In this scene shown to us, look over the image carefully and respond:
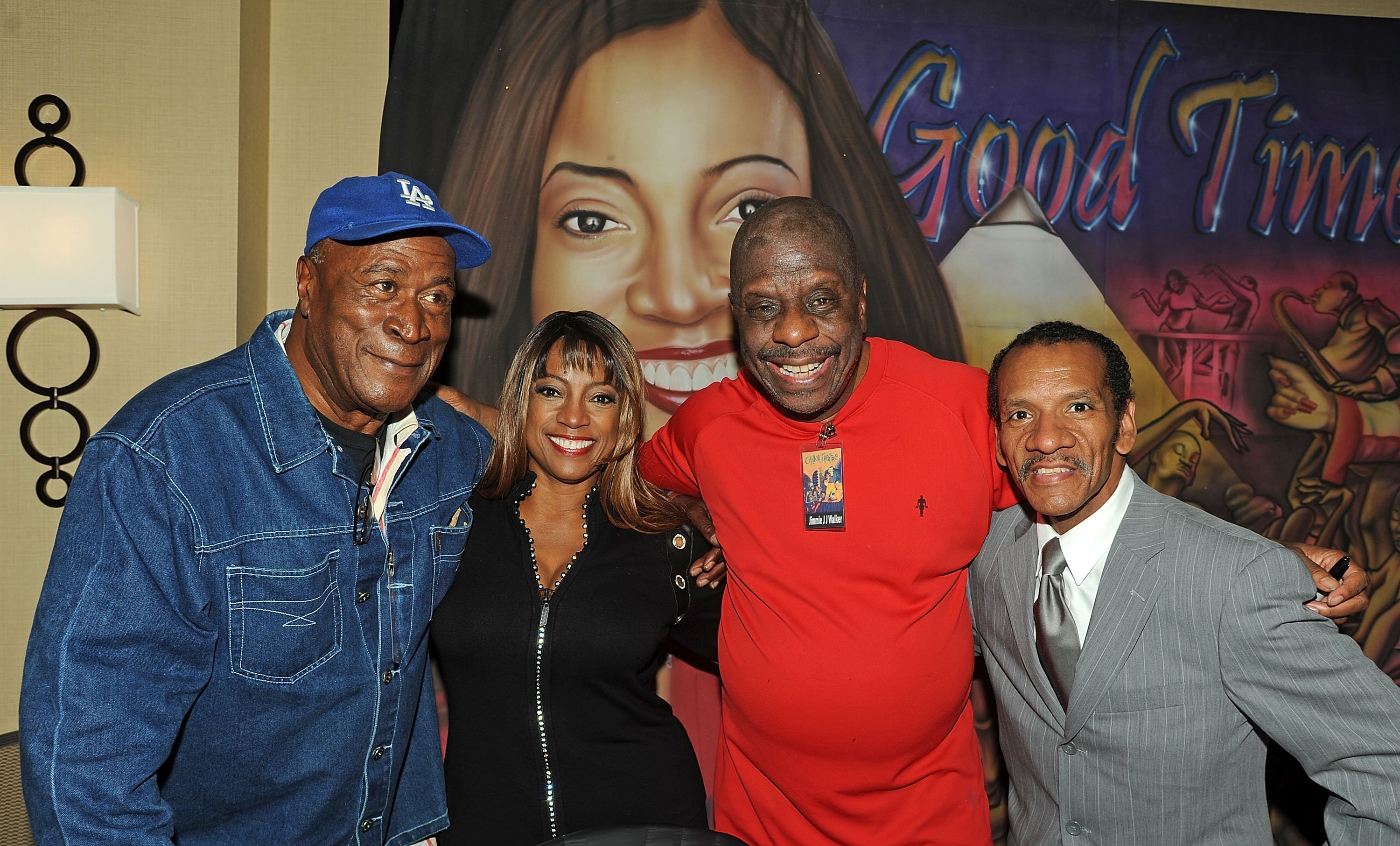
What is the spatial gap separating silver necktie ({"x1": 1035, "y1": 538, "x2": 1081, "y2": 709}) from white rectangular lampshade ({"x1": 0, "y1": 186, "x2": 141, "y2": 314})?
2720 mm

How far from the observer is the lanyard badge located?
1995 millimetres

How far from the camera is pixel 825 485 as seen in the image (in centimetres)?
201

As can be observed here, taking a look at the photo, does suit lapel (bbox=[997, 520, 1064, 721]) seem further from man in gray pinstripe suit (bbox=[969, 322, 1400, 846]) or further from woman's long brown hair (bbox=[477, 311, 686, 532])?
woman's long brown hair (bbox=[477, 311, 686, 532])

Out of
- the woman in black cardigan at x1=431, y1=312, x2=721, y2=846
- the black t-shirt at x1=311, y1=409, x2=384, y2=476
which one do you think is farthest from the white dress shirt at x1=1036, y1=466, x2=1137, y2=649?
the black t-shirt at x1=311, y1=409, x2=384, y2=476

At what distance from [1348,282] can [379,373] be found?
12.9 ft

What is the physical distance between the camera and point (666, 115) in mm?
3162

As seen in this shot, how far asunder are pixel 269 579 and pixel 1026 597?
5.12ft

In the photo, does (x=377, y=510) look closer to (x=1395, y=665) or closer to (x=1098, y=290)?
(x=1098, y=290)

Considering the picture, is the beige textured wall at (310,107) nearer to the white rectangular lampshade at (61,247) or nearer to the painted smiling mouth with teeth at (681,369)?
the white rectangular lampshade at (61,247)

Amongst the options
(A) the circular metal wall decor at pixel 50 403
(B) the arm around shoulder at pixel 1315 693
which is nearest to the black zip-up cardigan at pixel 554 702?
(B) the arm around shoulder at pixel 1315 693

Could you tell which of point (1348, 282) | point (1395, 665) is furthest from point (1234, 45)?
point (1395, 665)

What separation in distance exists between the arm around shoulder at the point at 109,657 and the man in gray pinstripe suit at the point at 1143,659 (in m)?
1.63

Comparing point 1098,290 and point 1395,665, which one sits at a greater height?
point 1098,290

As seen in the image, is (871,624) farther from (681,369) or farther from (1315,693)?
(681,369)
